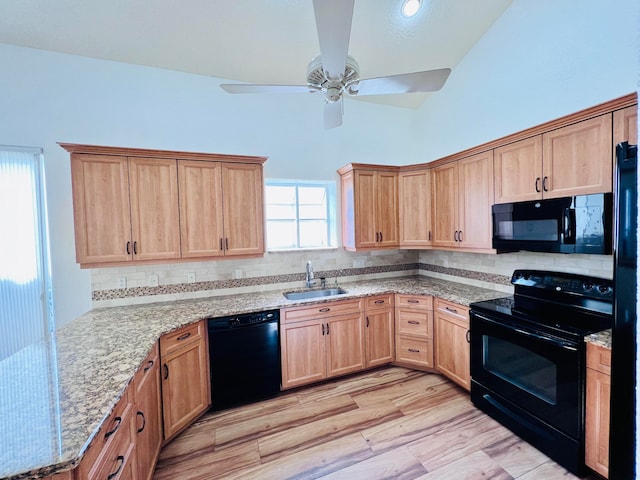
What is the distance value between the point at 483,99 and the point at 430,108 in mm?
717

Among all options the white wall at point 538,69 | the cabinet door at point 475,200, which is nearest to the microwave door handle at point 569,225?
the cabinet door at point 475,200

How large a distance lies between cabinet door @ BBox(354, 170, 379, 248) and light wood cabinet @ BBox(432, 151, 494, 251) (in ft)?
2.31

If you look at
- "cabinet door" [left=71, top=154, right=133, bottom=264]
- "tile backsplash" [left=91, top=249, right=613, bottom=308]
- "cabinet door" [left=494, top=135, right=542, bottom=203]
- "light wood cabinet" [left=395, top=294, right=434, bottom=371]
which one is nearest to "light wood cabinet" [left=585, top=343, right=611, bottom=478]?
"tile backsplash" [left=91, top=249, right=613, bottom=308]

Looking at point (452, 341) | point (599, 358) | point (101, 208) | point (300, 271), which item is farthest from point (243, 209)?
point (599, 358)

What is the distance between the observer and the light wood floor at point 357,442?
5.97ft

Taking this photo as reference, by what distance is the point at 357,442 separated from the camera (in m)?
2.07

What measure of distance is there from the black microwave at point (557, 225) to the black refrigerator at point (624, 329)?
1.09 metres

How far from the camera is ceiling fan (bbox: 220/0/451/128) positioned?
51.4 inches

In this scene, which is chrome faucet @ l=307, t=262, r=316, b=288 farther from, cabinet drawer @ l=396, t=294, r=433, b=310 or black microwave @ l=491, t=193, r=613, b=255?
black microwave @ l=491, t=193, r=613, b=255

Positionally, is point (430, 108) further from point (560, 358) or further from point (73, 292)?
point (73, 292)

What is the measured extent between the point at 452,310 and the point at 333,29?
2.47 m

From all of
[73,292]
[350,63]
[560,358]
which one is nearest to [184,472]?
[73,292]

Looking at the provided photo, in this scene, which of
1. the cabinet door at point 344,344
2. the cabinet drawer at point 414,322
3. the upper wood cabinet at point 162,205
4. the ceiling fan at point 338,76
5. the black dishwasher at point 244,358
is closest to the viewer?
the ceiling fan at point 338,76

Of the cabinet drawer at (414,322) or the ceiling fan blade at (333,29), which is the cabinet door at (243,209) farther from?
the cabinet drawer at (414,322)
